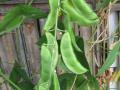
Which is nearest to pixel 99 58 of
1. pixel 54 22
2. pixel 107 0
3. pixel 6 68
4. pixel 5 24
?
pixel 6 68

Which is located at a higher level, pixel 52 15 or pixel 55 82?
pixel 52 15

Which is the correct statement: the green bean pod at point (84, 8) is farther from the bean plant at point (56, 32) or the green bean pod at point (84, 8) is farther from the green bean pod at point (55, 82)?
the green bean pod at point (55, 82)


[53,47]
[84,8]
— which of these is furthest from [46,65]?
[84,8]

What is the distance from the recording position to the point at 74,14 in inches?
23.6

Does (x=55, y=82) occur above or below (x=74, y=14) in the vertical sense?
below

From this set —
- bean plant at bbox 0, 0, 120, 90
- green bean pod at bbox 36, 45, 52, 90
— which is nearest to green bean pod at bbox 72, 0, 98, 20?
bean plant at bbox 0, 0, 120, 90

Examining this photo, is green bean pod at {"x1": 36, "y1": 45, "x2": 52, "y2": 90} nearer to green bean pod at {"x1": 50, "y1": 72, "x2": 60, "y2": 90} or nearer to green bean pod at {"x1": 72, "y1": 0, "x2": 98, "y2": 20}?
green bean pod at {"x1": 50, "y1": 72, "x2": 60, "y2": 90}

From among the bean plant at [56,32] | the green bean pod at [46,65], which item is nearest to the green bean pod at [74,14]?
the bean plant at [56,32]

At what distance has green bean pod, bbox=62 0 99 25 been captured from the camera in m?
0.57

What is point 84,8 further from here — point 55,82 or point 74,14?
point 55,82

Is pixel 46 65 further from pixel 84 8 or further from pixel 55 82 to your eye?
pixel 84 8

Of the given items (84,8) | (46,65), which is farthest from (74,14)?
(46,65)

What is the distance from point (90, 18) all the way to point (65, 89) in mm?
294

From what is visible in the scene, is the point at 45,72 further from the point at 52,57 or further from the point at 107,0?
the point at 107,0
